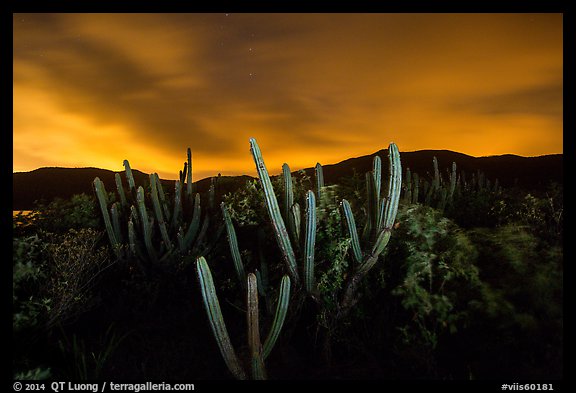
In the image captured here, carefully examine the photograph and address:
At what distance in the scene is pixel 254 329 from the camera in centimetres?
402

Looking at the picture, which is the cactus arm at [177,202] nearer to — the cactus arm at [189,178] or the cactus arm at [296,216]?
the cactus arm at [189,178]

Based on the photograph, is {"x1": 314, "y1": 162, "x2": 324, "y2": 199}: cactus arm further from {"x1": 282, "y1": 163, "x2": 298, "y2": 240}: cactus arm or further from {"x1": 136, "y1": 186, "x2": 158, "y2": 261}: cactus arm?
{"x1": 136, "y1": 186, "x2": 158, "y2": 261}: cactus arm

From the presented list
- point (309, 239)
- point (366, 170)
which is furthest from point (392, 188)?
point (366, 170)

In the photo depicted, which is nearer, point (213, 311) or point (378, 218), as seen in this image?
point (213, 311)

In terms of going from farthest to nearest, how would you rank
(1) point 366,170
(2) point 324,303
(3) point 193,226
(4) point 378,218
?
(1) point 366,170 → (3) point 193,226 → (2) point 324,303 → (4) point 378,218

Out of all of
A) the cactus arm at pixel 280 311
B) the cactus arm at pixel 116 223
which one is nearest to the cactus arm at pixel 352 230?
the cactus arm at pixel 280 311

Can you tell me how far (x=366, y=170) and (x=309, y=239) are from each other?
25.0m

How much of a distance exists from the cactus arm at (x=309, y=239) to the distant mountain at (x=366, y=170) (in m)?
5.90

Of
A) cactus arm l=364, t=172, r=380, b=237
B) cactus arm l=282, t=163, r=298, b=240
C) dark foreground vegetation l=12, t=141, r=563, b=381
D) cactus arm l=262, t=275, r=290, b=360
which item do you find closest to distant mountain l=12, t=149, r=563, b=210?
dark foreground vegetation l=12, t=141, r=563, b=381

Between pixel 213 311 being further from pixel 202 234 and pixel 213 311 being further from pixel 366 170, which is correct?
pixel 366 170

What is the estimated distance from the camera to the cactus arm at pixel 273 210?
4.36 meters

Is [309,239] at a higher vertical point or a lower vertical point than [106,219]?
lower

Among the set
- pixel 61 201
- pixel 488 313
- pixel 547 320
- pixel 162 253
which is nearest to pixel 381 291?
pixel 488 313

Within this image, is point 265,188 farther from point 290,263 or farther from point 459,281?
point 459,281
